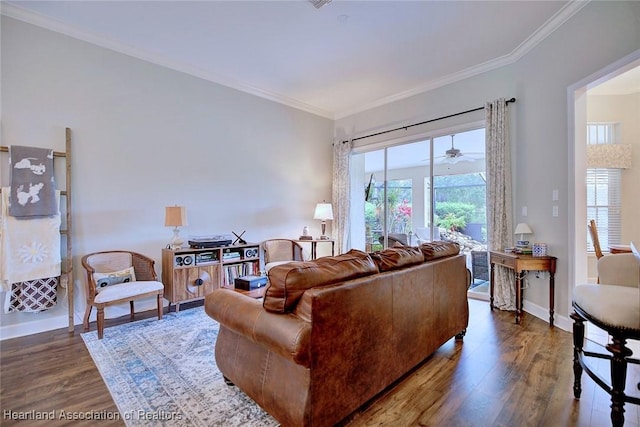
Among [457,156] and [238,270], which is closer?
[238,270]

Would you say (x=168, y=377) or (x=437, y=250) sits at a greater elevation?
(x=437, y=250)

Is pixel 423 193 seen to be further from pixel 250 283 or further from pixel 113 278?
pixel 113 278

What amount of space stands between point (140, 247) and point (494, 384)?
3.85 metres

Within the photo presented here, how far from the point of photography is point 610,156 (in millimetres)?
4316

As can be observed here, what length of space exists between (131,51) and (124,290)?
9.22 feet

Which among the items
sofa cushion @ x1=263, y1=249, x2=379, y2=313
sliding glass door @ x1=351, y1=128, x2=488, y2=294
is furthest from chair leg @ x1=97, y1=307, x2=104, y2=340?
sliding glass door @ x1=351, y1=128, x2=488, y2=294

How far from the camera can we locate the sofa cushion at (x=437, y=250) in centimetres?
239

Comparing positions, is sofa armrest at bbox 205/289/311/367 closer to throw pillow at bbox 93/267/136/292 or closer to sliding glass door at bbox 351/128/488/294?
throw pillow at bbox 93/267/136/292

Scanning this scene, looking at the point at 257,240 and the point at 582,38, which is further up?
the point at 582,38

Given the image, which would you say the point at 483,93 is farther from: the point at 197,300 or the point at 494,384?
the point at 197,300

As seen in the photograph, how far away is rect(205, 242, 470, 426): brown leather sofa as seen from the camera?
1.41 meters

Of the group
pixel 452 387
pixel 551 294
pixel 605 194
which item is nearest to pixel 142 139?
pixel 452 387

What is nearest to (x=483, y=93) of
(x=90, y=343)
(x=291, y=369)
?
(x=291, y=369)

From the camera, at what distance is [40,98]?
9.91 ft
